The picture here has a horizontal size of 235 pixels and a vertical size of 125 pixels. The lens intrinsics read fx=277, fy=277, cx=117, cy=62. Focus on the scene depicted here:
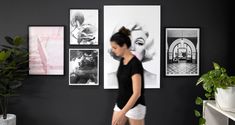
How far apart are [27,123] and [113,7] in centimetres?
168

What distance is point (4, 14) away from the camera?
3174 mm

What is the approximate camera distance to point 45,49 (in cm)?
316

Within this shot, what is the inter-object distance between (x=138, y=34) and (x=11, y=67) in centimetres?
142

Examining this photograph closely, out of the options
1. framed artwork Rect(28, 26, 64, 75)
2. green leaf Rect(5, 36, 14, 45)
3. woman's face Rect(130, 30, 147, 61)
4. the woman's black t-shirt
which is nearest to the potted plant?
the woman's black t-shirt

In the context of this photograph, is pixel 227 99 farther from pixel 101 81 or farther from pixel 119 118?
pixel 101 81

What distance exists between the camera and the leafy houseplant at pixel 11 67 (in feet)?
9.24

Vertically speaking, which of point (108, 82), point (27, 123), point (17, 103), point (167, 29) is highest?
point (167, 29)

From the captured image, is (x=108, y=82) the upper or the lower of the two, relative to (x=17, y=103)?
upper

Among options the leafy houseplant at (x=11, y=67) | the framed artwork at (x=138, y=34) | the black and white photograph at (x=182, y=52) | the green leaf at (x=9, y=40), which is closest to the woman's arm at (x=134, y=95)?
the framed artwork at (x=138, y=34)

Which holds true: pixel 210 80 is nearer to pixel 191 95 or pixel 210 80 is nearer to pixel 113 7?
pixel 191 95

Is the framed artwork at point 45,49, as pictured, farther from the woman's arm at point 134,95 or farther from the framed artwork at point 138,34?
the woman's arm at point 134,95

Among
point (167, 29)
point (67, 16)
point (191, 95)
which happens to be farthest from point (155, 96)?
point (67, 16)

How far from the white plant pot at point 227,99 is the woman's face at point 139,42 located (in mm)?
1016

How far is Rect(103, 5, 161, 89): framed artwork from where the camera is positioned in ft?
10.4
